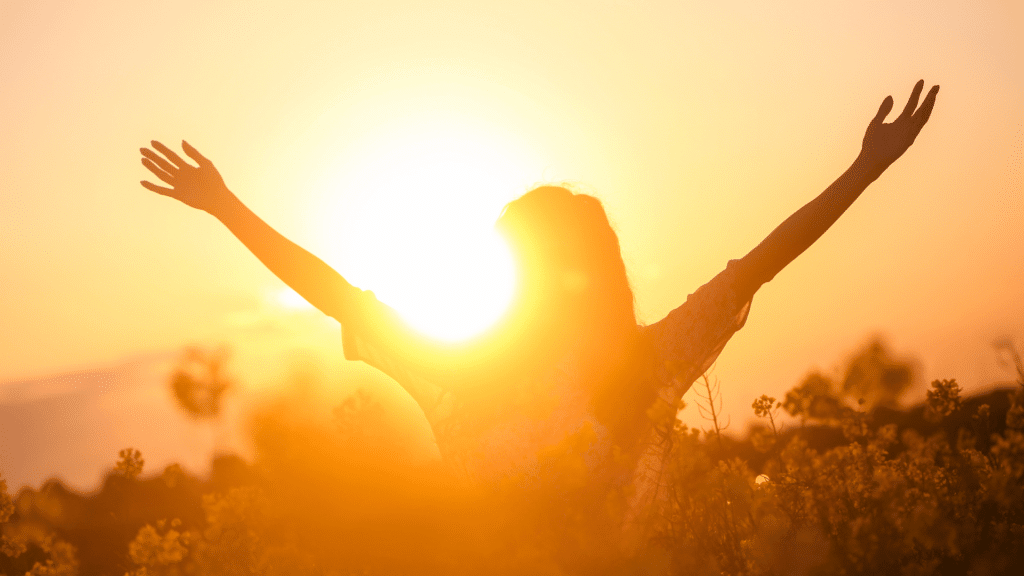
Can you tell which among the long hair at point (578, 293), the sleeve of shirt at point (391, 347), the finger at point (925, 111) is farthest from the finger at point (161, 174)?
the finger at point (925, 111)

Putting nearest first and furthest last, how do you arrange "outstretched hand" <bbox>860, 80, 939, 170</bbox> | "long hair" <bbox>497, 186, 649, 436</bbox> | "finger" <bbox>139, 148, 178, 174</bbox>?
"long hair" <bbox>497, 186, 649, 436</bbox>, "outstretched hand" <bbox>860, 80, 939, 170</bbox>, "finger" <bbox>139, 148, 178, 174</bbox>

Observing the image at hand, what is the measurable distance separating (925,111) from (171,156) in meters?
3.59

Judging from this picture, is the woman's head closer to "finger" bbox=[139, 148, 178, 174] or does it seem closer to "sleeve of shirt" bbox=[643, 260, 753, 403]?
"sleeve of shirt" bbox=[643, 260, 753, 403]

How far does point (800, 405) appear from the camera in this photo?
463cm

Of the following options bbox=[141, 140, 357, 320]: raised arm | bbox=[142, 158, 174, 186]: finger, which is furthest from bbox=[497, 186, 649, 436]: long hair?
bbox=[142, 158, 174, 186]: finger

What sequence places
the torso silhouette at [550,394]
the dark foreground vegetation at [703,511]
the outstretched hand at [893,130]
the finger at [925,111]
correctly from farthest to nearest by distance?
the finger at [925,111]
the outstretched hand at [893,130]
the torso silhouette at [550,394]
the dark foreground vegetation at [703,511]

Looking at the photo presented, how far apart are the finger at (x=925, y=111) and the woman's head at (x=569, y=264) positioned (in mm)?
1483

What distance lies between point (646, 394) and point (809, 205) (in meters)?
1.03

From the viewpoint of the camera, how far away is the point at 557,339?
3.14 m

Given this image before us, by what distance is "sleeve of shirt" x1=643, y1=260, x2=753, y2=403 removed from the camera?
119 inches

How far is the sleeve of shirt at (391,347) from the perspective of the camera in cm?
304

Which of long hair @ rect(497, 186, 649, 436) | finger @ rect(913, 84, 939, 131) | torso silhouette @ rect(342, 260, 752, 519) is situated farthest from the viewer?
finger @ rect(913, 84, 939, 131)

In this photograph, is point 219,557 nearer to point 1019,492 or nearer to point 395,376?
point 395,376

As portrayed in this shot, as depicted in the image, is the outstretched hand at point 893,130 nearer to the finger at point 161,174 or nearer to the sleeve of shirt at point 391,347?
the sleeve of shirt at point 391,347
